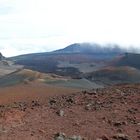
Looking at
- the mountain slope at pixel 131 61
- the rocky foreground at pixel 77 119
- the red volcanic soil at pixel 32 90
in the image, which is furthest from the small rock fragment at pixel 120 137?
the mountain slope at pixel 131 61

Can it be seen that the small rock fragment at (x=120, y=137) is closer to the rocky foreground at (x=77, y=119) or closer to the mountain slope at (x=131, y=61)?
the rocky foreground at (x=77, y=119)

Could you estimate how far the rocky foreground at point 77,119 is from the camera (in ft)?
44.8

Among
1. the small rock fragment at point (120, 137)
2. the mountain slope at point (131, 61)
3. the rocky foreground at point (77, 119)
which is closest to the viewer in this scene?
the small rock fragment at point (120, 137)

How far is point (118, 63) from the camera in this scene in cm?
10406

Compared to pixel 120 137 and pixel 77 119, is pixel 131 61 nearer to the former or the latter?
pixel 77 119

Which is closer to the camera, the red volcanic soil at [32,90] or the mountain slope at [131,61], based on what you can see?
the red volcanic soil at [32,90]

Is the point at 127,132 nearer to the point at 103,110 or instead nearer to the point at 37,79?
the point at 103,110

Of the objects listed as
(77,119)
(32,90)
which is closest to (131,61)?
(32,90)

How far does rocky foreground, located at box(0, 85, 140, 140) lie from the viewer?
13.7 m

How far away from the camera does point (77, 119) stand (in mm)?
15086

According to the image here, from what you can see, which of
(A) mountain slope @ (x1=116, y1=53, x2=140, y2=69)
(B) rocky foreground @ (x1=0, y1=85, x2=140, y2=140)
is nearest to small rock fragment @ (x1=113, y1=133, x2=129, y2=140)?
(B) rocky foreground @ (x1=0, y1=85, x2=140, y2=140)

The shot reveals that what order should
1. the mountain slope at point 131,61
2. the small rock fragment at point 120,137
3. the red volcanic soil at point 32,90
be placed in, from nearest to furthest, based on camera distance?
the small rock fragment at point 120,137 < the red volcanic soil at point 32,90 < the mountain slope at point 131,61

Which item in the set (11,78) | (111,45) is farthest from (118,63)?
(111,45)

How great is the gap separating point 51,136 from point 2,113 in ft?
8.78
